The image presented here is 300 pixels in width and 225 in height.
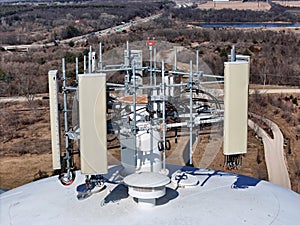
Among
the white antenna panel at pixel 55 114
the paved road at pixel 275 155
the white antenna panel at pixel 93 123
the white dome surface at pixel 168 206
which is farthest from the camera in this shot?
the paved road at pixel 275 155

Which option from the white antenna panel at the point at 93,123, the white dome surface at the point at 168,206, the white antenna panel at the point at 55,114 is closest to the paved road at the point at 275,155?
the white dome surface at the point at 168,206

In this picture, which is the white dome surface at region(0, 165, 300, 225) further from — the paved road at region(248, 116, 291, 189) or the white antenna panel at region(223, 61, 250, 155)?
the paved road at region(248, 116, 291, 189)

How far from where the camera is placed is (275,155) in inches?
940

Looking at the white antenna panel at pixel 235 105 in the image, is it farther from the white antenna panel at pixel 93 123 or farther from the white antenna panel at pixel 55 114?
the white antenna panel at pixel 55 114

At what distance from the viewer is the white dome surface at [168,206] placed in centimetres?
665

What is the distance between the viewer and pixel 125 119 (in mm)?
7648

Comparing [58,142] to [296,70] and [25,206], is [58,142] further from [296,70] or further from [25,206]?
[296,70]

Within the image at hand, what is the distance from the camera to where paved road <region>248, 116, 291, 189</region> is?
19422 millimetres

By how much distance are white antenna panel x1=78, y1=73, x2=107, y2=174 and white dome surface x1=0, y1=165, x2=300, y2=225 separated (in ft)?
2.41

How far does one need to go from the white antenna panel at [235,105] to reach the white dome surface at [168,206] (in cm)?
83

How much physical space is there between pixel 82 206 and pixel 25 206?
3.19 feet

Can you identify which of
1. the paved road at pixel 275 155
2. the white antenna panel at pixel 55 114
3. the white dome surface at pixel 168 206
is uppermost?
the white antenna panel at pixel 55 114

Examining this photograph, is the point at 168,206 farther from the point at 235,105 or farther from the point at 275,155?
the point at 275,155

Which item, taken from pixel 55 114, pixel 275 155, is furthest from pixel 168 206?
pixel 275 155
